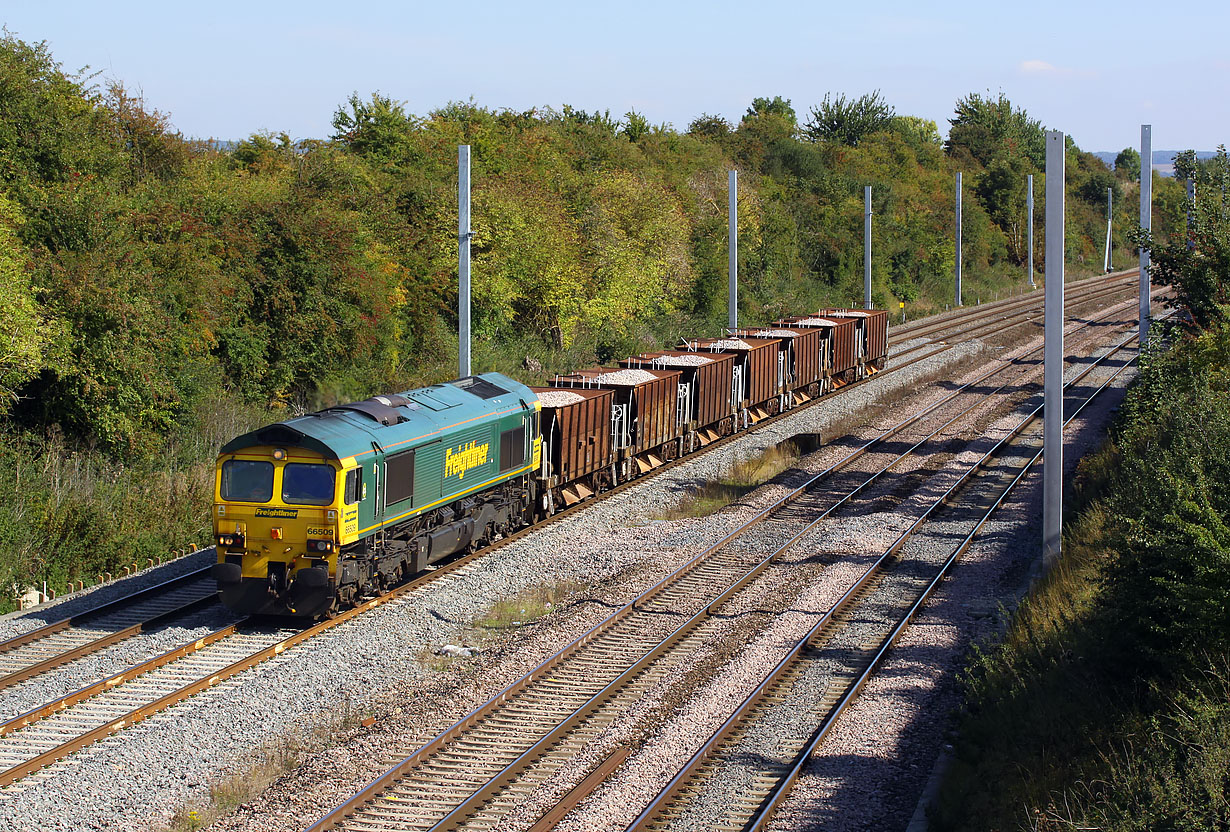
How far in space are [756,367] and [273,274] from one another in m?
14.0

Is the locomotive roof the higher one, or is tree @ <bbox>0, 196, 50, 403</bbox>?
tree @ <bbox>0, 196, 50, 403</bbox>

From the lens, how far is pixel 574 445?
78.5 ft

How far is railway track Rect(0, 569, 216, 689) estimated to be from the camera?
49.4 ft

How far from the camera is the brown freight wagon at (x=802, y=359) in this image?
3678cm

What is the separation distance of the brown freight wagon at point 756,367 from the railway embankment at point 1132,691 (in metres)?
19.3

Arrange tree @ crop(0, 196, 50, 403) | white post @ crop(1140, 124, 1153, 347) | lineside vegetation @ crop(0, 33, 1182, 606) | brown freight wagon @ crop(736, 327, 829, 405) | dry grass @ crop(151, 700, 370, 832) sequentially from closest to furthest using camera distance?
dry grass @ crop(151, 700, 370, 832), tree @ crop(0, 196, 50, 403), lineside vegetation @ crop(0, 33, 1182, 606), white post @ crop(1140, 124, 1153, 347), brown freight wagon @ crop(736, 327, 829, 405)

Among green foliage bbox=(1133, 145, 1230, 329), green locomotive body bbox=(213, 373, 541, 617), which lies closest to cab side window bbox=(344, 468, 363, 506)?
green locomotive body bbox=(213, 373, 541, 617)

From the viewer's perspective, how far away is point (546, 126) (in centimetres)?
5866

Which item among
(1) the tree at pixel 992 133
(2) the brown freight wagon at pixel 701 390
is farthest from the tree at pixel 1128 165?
(2) the brown freight wagon at pixel 701 390

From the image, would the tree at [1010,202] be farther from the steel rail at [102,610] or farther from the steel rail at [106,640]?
the steel rail at [106,640]

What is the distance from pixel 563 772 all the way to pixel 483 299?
92.5 ft

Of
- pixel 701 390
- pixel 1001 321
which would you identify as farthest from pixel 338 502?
pixel 1001 321

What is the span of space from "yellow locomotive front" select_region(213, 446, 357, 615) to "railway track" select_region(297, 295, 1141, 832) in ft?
12.2

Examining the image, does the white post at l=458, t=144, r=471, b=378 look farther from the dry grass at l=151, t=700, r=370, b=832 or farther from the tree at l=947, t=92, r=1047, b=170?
the tree at l=947, t=92, r=1047, b=170
